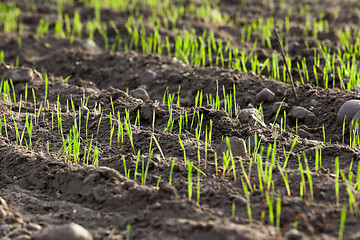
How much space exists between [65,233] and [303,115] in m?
1.80

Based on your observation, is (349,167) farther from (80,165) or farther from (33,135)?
(33,135)

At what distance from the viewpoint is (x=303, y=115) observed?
3.12 metres

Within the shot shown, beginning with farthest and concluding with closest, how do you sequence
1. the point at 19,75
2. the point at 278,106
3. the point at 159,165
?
the point at 19,75
the point at 278,106
the point at 159,165

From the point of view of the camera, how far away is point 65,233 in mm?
1815

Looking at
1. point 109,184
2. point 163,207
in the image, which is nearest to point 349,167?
point 163,207

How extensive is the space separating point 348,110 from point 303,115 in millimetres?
281

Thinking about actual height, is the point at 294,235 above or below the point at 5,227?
above

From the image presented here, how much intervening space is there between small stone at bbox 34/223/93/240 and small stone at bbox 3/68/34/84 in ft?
7.39

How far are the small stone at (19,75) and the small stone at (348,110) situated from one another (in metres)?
2.30

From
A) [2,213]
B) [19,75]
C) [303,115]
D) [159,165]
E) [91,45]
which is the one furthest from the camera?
[91,45]

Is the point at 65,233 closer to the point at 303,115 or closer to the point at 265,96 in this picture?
the point at 303,115

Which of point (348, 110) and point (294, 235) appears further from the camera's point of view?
point (348, 110)

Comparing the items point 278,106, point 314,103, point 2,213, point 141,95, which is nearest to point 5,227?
point 2,213

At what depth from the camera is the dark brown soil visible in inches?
77.2
